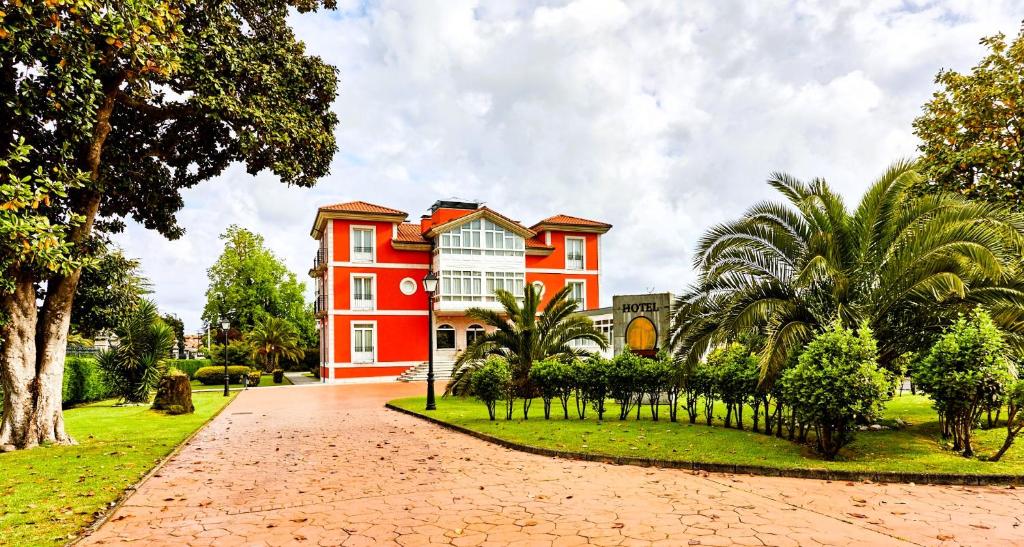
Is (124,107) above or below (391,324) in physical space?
above

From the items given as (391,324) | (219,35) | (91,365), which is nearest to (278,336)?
(391,324)

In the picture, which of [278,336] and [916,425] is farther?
[278,336]

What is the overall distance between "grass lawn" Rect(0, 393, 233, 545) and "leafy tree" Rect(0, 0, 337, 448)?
128 centimetres

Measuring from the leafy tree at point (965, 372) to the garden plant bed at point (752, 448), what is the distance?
0.59 meters

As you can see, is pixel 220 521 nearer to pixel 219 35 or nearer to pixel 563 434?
pixel 563 434

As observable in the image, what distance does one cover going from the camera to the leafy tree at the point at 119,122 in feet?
28.3

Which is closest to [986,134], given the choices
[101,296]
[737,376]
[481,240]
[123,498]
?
[737,376]

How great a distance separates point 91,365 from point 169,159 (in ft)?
42.0

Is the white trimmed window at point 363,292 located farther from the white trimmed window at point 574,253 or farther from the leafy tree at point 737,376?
the leafy tree at point 737,376

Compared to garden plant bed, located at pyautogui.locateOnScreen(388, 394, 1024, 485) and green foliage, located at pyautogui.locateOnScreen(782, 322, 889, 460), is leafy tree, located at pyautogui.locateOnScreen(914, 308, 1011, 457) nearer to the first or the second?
garden plant bed, located at pyautogui.locateOnScreen(388, 394, 1024, 485)

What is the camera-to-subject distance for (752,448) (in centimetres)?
909

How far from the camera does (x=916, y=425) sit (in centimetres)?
1081

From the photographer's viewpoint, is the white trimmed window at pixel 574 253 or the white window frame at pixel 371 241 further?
the white trimmed window at pixel 574 253

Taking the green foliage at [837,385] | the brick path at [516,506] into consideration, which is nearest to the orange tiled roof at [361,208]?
the brick path at [516,506]
